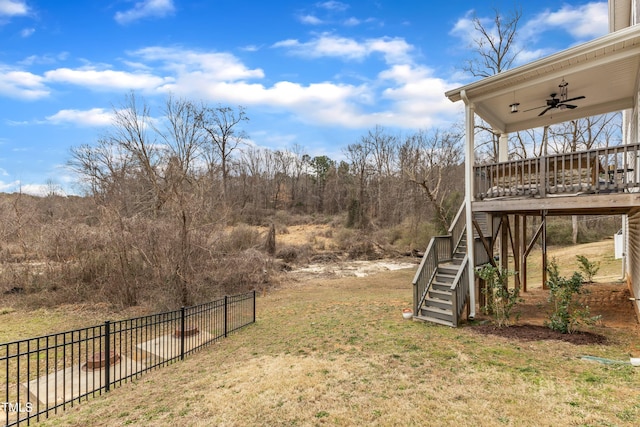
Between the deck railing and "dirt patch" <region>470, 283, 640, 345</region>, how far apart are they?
8.27 ft

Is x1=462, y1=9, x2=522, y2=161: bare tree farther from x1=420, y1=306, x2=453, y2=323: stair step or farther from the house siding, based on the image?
x1=420, y1=306, x2=453, y2=323: stair step

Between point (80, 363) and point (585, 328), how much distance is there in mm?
9233

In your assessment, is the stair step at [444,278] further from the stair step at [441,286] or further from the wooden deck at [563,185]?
the wooden deck at [563,185]

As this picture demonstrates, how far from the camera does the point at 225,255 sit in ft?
42.8

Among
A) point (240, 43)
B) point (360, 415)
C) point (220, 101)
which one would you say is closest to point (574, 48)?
point (360, 415)

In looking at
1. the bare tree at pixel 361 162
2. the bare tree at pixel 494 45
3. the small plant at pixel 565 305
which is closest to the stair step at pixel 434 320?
the small plant at pixel 565 305

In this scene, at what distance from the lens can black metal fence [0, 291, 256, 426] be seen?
4.39 m

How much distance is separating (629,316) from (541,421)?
6013mm

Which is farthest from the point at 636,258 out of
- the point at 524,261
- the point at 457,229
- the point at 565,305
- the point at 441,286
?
the point at 441,286

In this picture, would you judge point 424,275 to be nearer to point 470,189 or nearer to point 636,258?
point 470,189

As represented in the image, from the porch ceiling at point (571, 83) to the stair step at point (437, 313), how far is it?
4.70 m

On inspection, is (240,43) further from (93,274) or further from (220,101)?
(93,274)

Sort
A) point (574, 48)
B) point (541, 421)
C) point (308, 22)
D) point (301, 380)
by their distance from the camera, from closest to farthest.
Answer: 1. point (541, 421)
2. point (301, 380)
3. point (574, 48)
4. point (308, 22)

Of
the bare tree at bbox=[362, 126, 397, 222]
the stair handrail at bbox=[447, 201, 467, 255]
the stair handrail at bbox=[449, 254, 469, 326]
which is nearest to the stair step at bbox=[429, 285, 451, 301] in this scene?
the stair handrail at bbox=[449, 254, 469, 326]
